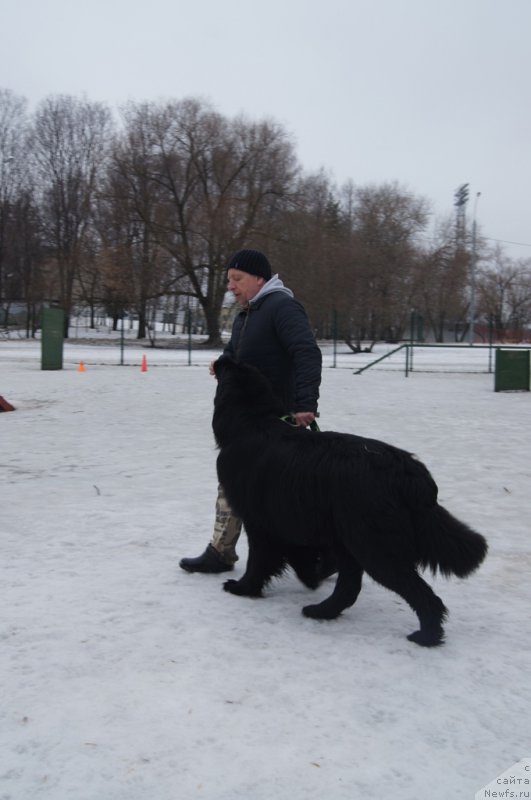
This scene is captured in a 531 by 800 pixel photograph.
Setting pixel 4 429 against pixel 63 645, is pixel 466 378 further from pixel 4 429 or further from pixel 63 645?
pixel 63 645

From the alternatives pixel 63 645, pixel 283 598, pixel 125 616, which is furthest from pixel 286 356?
pixel 63 645

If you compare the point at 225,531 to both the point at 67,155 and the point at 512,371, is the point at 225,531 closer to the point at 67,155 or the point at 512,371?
the point at 512,371

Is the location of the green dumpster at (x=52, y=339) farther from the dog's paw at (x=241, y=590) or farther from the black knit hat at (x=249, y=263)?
the dog's paw at (x=241, y=590)

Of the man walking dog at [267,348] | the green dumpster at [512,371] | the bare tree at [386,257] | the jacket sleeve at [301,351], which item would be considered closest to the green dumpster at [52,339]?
the green dumpster at [512,371]

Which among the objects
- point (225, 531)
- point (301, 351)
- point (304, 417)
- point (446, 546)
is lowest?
point (225, 531)

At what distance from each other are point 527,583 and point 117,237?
3271cm


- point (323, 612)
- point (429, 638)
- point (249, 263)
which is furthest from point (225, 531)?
point (249, 263)

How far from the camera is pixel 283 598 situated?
346cm

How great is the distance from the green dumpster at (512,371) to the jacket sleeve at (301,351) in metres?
12.4

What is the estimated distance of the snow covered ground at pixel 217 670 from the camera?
78.4 inches

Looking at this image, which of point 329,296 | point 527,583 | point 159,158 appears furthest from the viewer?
point 329,296

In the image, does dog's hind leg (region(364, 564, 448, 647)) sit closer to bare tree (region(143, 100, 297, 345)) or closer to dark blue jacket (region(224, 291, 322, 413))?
dark blue jacket (region(224, 291, 322, 413))

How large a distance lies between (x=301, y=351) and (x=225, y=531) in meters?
1.09

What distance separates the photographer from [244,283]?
3.62m
